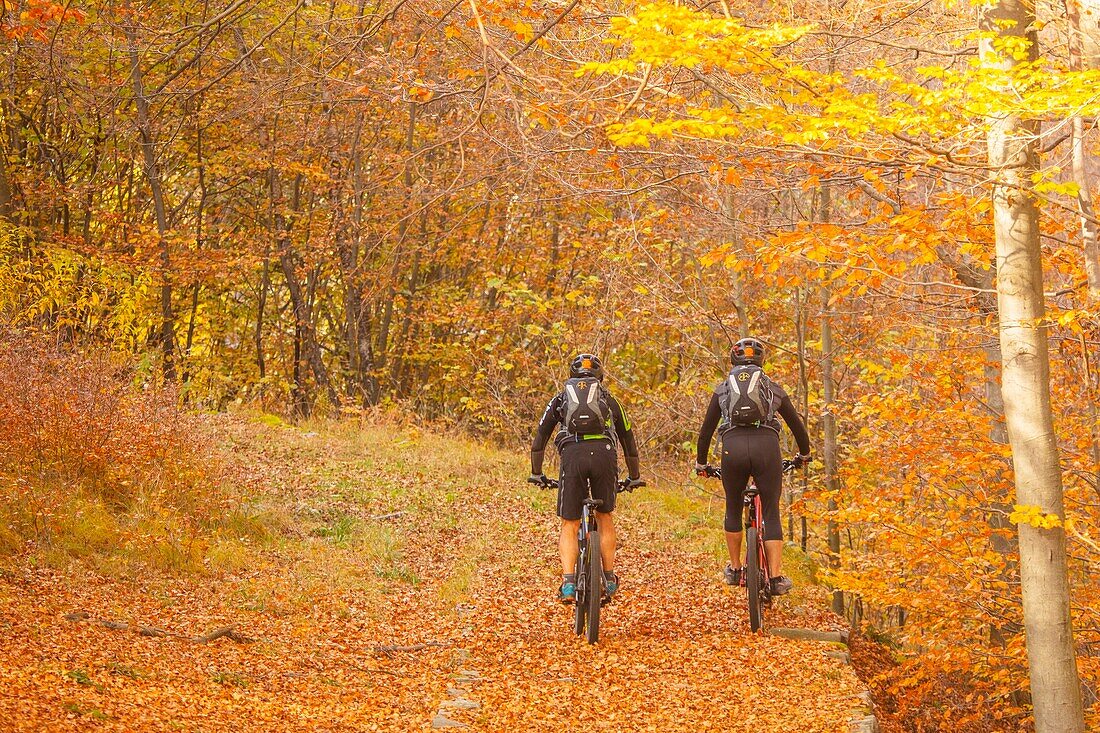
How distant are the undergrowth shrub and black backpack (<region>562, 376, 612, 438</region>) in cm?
356

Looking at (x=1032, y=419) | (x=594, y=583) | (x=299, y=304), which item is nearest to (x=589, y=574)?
(x=594, y=583)

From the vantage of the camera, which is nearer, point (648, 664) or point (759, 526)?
point (648, 664)

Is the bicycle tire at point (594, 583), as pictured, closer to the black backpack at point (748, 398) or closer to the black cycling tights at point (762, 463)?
the black cycling tights at point (762, 463)

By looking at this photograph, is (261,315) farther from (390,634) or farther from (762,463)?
(762,463)

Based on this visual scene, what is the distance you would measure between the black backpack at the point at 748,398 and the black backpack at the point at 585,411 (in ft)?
3.15

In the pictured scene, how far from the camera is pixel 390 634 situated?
850 cm

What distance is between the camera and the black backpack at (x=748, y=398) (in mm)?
8227

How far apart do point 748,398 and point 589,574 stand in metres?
1.81

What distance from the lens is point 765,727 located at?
21.0 ft

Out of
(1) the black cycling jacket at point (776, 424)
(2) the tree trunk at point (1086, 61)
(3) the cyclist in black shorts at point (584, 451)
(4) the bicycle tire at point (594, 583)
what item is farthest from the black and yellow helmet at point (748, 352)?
(2) the tree trunk at point (1086, 61)

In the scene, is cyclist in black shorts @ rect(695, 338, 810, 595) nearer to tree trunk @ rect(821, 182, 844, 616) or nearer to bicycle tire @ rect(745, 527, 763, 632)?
bicycle tire @ rect(745, 527, 763, 632)

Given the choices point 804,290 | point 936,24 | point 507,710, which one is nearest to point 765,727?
point 507,710

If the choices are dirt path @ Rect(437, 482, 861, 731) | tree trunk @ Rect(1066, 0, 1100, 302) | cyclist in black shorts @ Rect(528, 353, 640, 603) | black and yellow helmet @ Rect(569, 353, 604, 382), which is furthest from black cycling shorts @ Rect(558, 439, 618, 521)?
tree trunk @ Rect(1066, 0, 1100, 302)

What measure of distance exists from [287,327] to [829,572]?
45.1 ft
